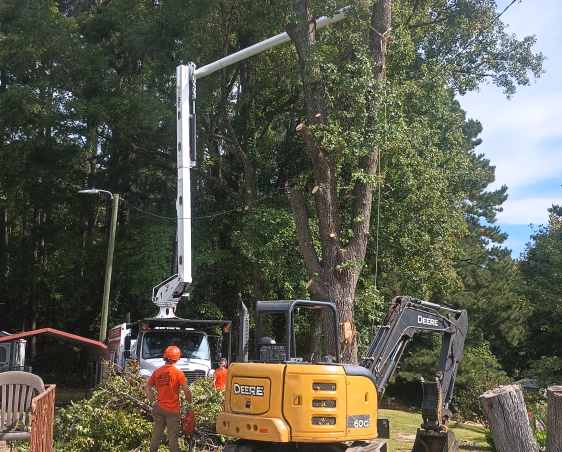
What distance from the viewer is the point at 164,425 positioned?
34.9ft

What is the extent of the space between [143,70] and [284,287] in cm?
1219

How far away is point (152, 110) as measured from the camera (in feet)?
79.9

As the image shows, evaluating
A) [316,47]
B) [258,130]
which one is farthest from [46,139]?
[316,47]

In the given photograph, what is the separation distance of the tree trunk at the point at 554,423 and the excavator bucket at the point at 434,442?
190 inches

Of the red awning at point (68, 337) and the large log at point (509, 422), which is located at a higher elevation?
the red awning at point (68, 337)

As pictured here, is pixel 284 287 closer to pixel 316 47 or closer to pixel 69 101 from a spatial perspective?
pixel 316 47

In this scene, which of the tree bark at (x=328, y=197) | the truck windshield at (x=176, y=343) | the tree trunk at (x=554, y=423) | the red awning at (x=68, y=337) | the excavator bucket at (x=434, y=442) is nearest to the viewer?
the tree trunk at (x=554, y=423)

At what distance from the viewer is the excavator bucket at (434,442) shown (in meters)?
11.0

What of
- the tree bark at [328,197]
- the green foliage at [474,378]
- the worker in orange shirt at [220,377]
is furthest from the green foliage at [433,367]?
the worker in orange shirt at [220,377]

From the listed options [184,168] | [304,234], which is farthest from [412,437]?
[184,168]

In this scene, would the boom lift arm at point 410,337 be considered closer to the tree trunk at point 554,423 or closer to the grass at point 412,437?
the grass at point 412,437

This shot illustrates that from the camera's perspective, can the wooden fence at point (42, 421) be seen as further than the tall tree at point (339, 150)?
No

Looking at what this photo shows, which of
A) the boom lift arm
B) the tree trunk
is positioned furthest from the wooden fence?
the tree trunk

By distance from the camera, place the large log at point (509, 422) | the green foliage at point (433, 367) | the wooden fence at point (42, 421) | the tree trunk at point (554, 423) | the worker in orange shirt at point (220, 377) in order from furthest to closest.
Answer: the green foliage at point (433, 367) < the worker in orange shirt at point (220, 377) < the wooden fence at point (42, 421) < the large log at point (509, 422) < the tree trunk at point (554, 423)
